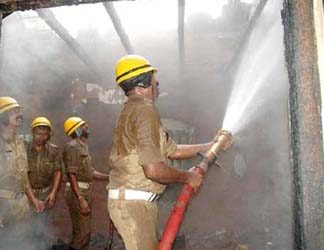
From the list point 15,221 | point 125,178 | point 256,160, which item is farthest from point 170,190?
point 125,178

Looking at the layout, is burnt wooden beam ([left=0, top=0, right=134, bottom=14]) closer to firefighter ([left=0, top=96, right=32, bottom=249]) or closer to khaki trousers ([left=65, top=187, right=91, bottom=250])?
firefighter ([left=0, top=96, right=32, bottom=249])

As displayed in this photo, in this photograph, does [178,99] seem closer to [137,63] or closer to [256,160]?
[256,160]

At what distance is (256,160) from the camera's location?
26.6ft

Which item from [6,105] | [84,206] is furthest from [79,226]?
[6,105]

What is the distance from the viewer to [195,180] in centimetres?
302

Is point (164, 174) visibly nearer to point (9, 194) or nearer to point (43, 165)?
point (9, 194)

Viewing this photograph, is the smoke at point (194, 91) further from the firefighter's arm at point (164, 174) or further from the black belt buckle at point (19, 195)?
the firefighter's arm at point (164, 174)

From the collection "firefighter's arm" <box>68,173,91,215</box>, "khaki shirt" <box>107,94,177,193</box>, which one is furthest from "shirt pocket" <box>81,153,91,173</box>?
"khaki shirt" <box>107,94,177,193</box>

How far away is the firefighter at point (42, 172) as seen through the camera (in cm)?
648

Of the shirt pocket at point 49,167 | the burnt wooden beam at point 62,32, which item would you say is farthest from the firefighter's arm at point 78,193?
the burnt wooden beam at point 62,32

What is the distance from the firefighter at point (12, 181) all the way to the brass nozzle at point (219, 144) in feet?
9.69

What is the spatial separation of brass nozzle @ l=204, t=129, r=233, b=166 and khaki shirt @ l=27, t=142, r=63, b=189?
4.05m

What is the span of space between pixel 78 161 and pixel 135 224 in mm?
3820

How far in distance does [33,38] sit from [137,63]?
569 centimetres
